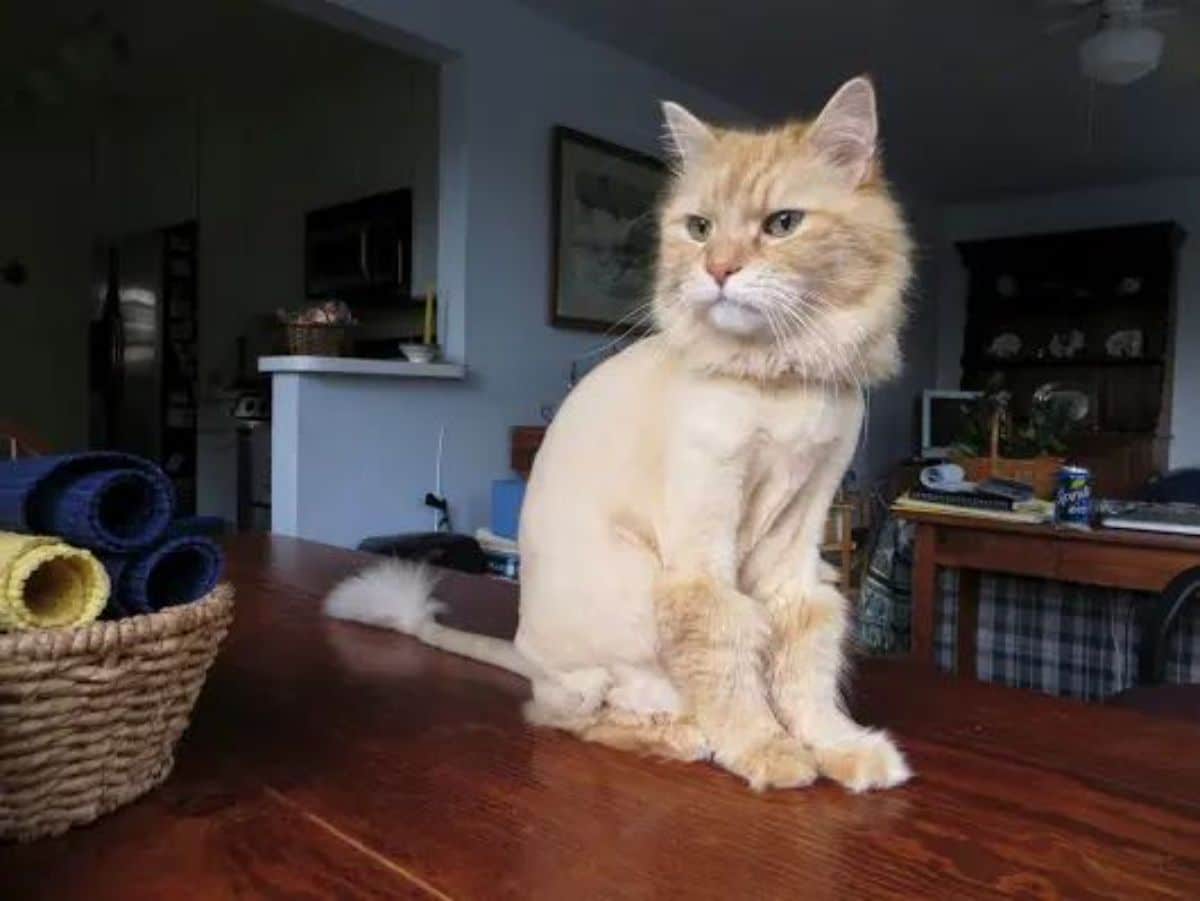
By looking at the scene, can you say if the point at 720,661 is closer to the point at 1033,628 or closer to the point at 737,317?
the point at 737,317

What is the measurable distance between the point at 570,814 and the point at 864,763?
0.18 metres

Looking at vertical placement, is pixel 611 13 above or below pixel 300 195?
above

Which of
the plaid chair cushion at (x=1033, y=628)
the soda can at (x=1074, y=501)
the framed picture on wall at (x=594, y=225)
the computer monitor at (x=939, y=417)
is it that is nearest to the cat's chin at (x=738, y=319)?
the plaid chair cushion at (x=1033, y=628)

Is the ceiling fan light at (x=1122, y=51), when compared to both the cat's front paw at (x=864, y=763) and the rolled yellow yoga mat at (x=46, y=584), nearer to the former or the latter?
the cat's front paw at (x=864, y=763)

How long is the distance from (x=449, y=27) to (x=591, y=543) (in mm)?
2472

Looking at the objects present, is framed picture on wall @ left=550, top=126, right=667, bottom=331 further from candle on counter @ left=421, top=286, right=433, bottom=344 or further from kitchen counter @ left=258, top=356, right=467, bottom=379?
kitchen counter @ left=258, top=356, right=467, bottom=379

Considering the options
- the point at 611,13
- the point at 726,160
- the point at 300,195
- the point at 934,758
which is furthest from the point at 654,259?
the point at 300,195

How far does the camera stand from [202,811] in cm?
45

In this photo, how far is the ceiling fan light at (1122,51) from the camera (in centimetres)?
259

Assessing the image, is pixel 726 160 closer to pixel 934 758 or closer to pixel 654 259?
pixel 654 259

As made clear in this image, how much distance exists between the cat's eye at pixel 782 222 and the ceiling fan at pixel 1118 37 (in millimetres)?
2642

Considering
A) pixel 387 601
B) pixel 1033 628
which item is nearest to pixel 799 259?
pixel 387 601

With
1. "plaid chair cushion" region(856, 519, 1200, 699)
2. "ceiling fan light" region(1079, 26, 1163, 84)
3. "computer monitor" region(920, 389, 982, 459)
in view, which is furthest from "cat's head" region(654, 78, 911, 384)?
"computer monitor" region(920, 389, 982, 459)

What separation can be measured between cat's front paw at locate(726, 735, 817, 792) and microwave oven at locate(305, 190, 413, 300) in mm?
2925
